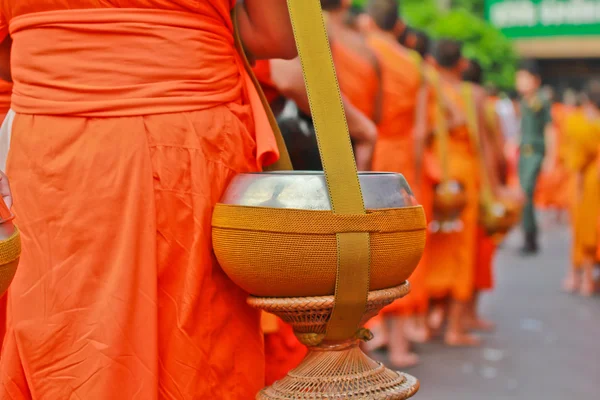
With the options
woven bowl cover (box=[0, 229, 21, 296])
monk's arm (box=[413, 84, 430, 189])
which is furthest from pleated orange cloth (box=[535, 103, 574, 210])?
woven bowl cover (box=[0, 229, 21, 296])

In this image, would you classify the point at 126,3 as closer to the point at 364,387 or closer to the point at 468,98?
the point at 364,387

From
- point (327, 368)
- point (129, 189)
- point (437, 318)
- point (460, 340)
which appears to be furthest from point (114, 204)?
point (437, 318)

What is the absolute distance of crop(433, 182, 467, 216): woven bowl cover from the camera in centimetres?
609

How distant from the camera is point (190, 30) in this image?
6.49 feet

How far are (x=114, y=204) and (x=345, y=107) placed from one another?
864 millimetres

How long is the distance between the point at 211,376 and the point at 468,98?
514cm

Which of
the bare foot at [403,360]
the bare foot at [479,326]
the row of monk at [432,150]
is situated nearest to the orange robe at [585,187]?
the row of monk at [432,150]

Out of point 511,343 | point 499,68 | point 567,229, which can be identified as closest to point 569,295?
point 511,343

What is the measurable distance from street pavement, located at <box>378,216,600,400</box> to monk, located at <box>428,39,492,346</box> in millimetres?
219

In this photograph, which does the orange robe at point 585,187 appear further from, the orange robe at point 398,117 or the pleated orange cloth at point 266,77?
the pleated orange cloth at point 266,77

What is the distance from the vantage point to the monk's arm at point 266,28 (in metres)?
2.09

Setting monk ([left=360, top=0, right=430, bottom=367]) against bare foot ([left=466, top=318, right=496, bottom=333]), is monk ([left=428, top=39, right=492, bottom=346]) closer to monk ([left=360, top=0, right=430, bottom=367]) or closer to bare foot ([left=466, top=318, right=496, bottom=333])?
bare foot ([left=466, top=318, right=496, bottom=333])

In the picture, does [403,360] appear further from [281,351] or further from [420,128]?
[281,351]

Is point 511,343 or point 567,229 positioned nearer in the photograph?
point 511,343
